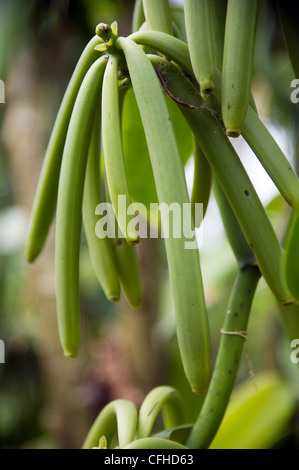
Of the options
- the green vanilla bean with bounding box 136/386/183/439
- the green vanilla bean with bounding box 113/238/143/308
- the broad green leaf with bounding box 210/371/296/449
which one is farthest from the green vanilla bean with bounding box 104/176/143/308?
the broad green leaf with bounding box 210/371/296/449

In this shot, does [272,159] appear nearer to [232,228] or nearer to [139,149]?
[232,228]

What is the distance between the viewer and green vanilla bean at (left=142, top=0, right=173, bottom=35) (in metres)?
0.39

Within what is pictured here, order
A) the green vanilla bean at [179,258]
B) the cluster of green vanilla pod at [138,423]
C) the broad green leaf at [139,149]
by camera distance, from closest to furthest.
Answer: the green vanilla bean at [179,258] → the cluster of green vanilla pod at [138,423] → the broad green leaf at [139,149]

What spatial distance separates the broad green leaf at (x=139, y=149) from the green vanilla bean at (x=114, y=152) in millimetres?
161

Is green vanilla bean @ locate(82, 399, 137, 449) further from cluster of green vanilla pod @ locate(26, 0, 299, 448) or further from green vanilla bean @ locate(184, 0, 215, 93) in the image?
green vanilla bean @ locate(184, 0, 215, 93)

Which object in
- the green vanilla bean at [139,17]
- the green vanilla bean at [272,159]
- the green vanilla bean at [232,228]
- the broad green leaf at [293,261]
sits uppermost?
the green vanilla bean at [139,17]

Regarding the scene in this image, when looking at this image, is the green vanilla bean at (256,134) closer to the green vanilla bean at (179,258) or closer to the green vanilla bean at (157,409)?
the green vanilla bean at (179,258)

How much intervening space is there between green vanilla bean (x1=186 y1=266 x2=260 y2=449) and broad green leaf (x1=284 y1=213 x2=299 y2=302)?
0.10m

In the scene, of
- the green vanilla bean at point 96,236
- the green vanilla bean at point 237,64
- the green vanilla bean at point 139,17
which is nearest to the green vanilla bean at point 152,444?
the green vanilla bean at point 96,236

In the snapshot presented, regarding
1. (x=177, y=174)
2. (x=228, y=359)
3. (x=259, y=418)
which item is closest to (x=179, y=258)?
(x=177, y=174)

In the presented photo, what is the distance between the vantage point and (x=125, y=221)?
0.31 meters

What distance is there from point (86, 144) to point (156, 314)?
836 mm

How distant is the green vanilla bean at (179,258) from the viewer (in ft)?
0.91

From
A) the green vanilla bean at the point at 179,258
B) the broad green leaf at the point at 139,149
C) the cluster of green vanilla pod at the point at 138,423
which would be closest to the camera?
the green vanilla bean at the point at 179,258
